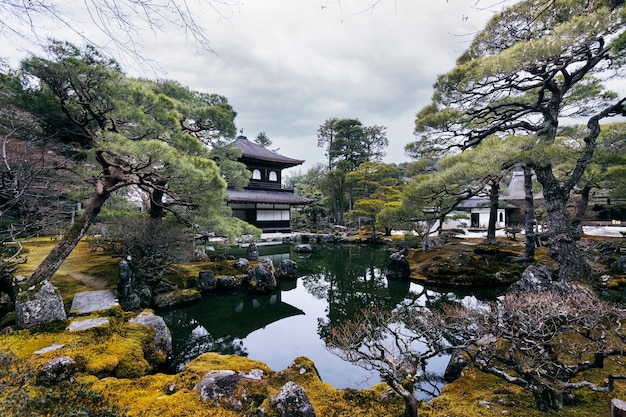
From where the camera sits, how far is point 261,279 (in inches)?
324

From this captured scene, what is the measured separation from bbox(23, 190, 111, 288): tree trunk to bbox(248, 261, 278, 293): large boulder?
4.41m

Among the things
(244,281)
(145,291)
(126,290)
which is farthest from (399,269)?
(126,290)

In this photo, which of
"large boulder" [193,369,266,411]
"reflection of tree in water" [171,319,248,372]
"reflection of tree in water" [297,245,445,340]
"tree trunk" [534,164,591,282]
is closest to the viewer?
"large boulder" [193,369,266,411]

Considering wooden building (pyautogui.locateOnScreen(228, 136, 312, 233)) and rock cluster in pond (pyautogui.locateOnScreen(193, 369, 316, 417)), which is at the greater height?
wooden building (pyautogui.locateOnScreen(228, 136, 312, 233))

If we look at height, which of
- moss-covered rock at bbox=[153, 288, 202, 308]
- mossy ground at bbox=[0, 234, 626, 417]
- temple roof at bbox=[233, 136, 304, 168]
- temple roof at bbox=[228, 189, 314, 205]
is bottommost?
moss-covered rock at bbox=[153, 288, 202, 308]

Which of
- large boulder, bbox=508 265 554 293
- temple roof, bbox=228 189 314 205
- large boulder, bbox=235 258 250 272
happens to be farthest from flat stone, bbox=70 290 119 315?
temple roof, bbox=228 189 314 205

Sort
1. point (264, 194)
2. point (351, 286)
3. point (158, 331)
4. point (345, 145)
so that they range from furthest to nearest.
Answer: point (345, 145), point (264, 194), point (351, 286), point (158, 331)

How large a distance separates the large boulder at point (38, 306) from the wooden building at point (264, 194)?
13491 millimetres

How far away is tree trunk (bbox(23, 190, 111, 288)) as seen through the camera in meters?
4.31

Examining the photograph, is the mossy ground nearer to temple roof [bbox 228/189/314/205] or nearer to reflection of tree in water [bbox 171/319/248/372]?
reflection of tree in water [bbox 171/319/248/372]

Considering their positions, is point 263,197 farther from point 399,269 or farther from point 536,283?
point 536,283

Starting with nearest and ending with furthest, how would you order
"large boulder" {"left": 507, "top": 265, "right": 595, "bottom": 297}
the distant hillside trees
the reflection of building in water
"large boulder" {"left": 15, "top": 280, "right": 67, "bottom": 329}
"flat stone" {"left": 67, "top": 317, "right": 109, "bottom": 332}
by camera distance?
"large boulder" {"left": 15, "top": 280, "right": 67, "bottom": 329} < "flat stone" {"left": 67, "top": 317, "right": 109, "bottom": 332} < the reflection of building in water < "large boulder" {"left": 507, "top": 265, "right": 595, "bottom": 297} < the distant hillside trees

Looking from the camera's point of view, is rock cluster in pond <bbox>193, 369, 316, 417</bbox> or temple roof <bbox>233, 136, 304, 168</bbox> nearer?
rock cluster in pond <bbox>193, 369, 316, 417</bbox>

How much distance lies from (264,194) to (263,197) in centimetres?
102
